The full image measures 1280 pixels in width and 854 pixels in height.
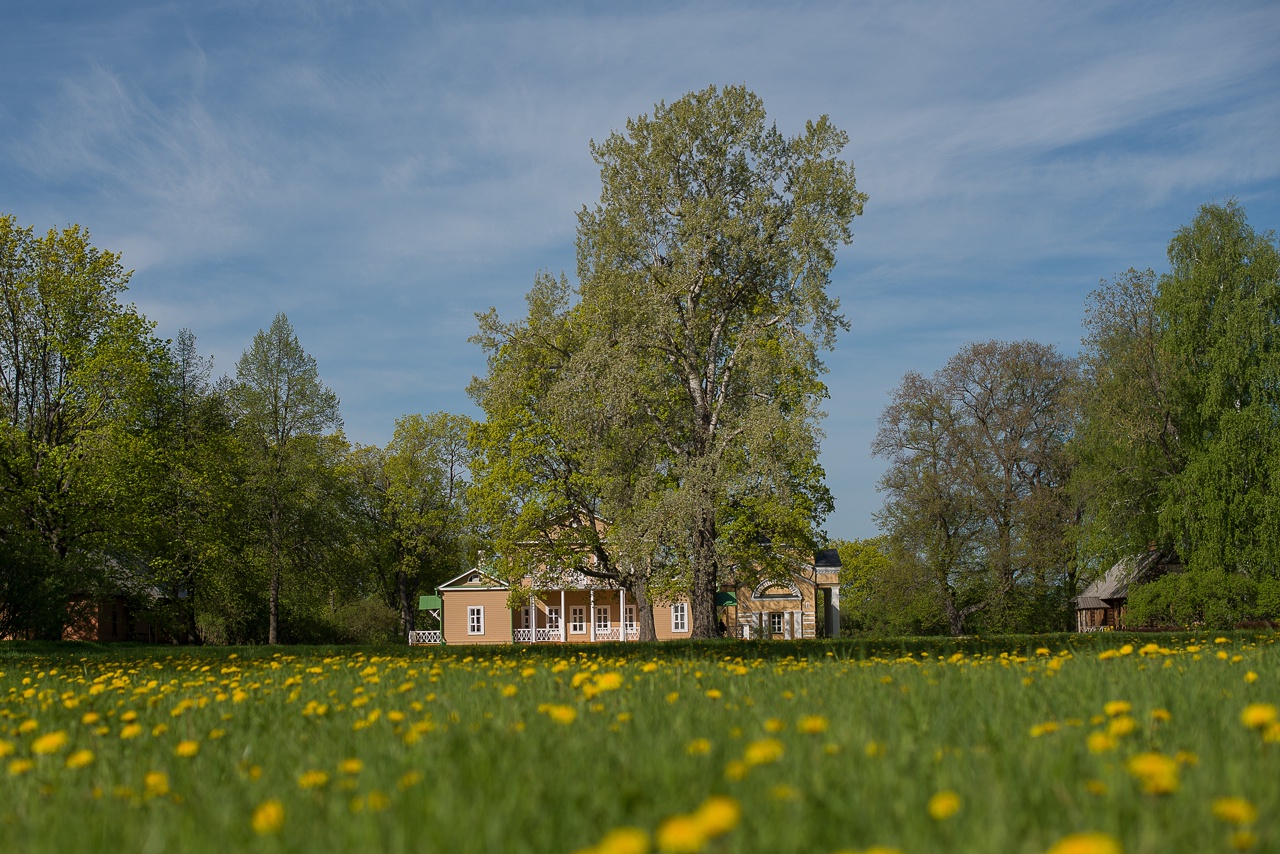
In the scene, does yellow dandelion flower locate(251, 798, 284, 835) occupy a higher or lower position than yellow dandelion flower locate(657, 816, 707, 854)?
lower

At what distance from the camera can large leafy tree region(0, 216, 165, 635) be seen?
1147 inches

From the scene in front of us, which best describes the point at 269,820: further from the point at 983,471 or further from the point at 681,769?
the point at 983,471

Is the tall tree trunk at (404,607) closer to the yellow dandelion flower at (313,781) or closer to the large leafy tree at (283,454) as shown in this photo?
the large leafy tree at (283,454)

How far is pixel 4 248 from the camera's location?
3002 centimetres

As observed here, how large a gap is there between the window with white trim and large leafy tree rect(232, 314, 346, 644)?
17.5 m

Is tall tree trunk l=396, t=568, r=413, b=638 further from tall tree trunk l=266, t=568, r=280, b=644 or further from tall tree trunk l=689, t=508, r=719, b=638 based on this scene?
tall tree trunk l=689, t=508, r=719, b=638

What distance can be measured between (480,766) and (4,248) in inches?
1298

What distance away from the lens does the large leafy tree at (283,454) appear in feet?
134

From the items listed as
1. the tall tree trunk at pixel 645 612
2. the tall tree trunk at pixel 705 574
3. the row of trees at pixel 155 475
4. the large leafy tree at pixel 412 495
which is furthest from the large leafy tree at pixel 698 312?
the large leafy tree at pixel 412 495

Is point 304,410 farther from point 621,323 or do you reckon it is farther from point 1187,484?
point 1187,484

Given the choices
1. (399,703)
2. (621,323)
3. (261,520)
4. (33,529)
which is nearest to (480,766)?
(399,703)

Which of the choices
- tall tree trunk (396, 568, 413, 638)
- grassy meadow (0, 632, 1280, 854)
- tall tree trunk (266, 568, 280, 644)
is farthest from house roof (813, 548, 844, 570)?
grassy meadow (0, 632, 1280, 854)

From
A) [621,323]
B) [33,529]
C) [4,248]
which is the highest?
[4,248]

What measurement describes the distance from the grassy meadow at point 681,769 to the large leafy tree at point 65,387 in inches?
Result: 1050
